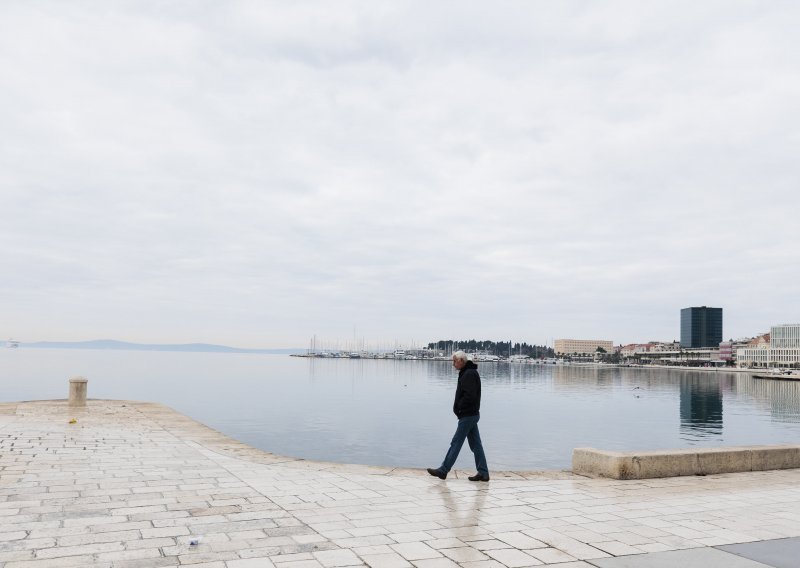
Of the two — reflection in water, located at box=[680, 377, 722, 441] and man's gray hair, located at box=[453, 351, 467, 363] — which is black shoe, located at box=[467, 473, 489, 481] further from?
reflection in water, located at box=[680, 377, 722, 441]

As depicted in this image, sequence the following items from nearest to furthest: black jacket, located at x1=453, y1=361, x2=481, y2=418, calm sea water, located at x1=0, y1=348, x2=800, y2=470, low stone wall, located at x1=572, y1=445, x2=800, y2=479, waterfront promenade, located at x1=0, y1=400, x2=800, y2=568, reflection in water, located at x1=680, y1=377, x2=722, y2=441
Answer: waterfront promenade, located at x1=0, y1=400, x2=800, y2=568, black jacket, located at x1=453, y1=361, x2=481, y2=418, low stone wall, located at x1=572, y1=445, x2=800, y2=479, calm sea water, located at x1=0, y1=348, x2=800, y2=470, reflection in water, located at x1=680, y1=377, x2=722, y2=441

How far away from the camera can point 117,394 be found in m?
67.6

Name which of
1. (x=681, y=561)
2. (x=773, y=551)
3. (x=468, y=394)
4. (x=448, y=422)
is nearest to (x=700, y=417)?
(x=448, y=422)

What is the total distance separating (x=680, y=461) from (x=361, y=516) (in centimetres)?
630

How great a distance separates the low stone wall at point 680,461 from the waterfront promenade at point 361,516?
0.82ft

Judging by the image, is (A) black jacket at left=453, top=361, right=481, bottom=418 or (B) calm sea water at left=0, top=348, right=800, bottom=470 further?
(B) calm sea water at left=0, top=348, right=800, bottom=470

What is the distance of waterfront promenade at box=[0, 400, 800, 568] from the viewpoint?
6.25m

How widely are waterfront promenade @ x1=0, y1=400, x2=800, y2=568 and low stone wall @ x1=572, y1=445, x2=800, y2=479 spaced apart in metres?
0.25

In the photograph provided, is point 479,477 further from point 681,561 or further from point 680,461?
point 681,561

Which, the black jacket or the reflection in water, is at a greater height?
the black jacket

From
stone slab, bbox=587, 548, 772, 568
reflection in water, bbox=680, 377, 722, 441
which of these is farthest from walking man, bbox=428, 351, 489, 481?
reflection in water, bbox=680, 377, 722, 441

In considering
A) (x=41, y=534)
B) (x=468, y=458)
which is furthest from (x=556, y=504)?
(x=468, y=458)

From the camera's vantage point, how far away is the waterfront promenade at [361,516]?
6.25 metres

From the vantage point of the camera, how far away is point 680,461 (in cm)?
1117
